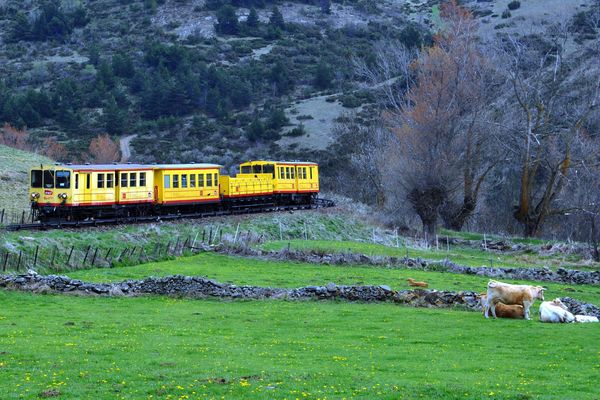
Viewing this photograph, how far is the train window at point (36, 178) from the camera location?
129 feet

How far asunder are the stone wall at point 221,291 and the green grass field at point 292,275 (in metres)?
1.83

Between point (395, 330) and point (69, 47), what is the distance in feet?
415

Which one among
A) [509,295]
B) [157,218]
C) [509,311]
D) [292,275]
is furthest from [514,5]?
[509,311]

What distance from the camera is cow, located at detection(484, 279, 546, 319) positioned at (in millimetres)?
23875

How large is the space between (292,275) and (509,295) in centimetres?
1071

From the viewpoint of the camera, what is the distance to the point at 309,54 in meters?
140

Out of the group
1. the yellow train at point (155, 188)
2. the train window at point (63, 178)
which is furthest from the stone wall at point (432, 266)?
the train window at point (63, 178)

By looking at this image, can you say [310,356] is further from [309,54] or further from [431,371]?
[309,54]

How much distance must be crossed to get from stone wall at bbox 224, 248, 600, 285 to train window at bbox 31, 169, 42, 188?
9.26m

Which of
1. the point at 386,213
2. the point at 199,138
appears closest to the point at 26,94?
the point at 199,138

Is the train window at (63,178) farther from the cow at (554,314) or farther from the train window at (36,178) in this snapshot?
the cow at (554,314)

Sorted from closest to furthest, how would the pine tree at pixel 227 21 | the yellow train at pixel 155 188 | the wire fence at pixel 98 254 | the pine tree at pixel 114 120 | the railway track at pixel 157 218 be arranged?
the wire fence at pixel 98 254
the railway track at pixel 157 218
the yellow train at pixel 155 188
the pine tree at pixel 114 120
the pine tree at pixel 227 21

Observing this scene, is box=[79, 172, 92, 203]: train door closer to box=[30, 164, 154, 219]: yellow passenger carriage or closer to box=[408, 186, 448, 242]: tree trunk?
box=[30, 164, 154, 219]: yellow passenger carriage

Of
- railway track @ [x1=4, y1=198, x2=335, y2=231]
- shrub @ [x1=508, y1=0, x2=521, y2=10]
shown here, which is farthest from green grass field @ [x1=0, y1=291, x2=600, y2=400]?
shrub @ [x1=508, y1=0, x2=521, y2=10]
